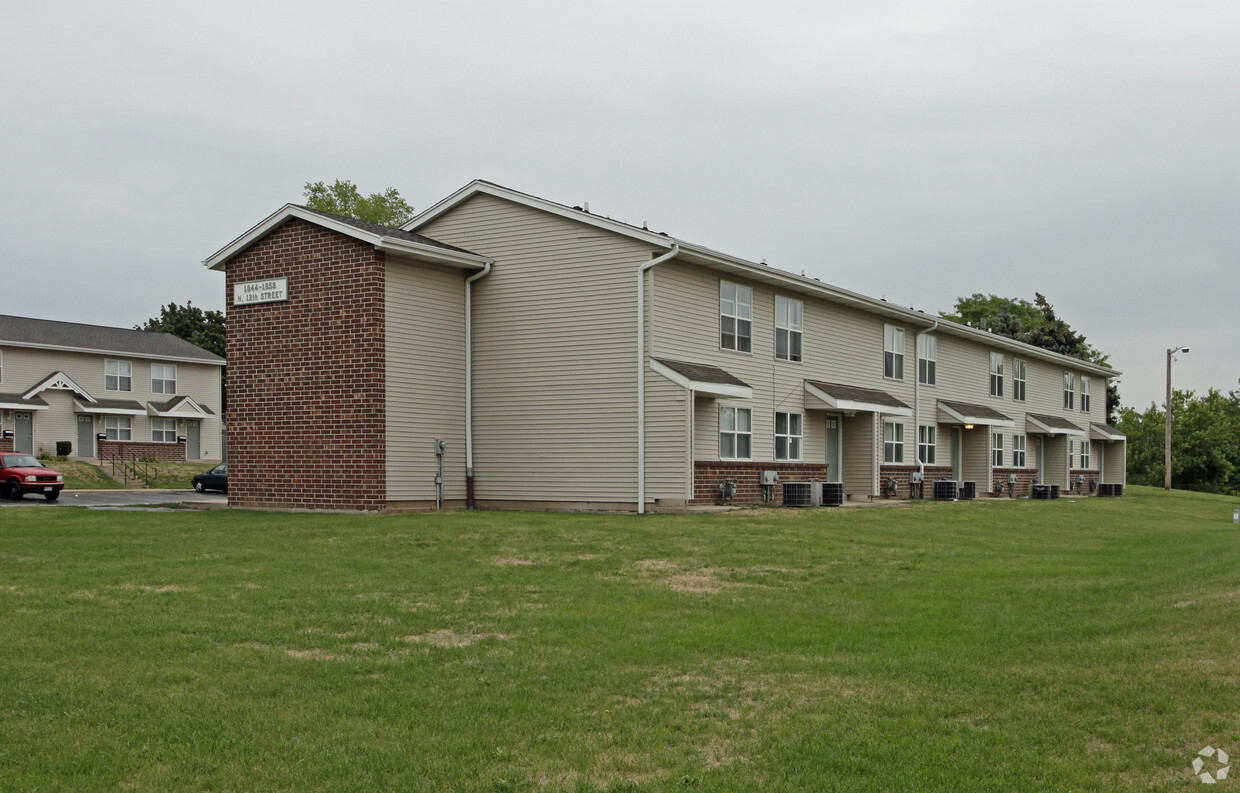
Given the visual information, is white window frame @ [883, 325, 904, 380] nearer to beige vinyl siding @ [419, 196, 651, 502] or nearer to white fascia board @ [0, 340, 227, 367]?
beige vinyl siding @ [419, 196, 651, 502]

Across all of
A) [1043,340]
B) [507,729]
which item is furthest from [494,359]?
[1043,340]

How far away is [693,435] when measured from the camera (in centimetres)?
2295

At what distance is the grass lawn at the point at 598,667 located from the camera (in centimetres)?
581

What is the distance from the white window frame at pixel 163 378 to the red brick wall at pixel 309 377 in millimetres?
30696

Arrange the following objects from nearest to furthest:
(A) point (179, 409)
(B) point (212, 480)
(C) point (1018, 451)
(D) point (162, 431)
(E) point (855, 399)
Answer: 1. (E) point (855, 399)
2. (B) point (212, 480)
3. (C) point (1018, 451)
4. (A) point (179, 409)
5. (D) point (162, 431)

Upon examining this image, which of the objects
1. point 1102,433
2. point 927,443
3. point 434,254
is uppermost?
point 434,254

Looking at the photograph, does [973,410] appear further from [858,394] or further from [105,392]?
[105,392]

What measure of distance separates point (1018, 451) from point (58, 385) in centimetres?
4001

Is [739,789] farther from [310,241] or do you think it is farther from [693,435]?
[310,241]

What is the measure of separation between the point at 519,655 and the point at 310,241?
1569cm

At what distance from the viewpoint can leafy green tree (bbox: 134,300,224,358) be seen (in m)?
73.3

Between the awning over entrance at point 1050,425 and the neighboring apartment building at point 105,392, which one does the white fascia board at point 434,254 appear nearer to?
the awning over entrance at point 1050,425

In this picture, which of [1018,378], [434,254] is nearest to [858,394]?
[434,254]

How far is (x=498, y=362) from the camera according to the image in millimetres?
24031
